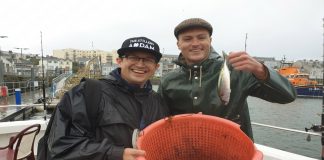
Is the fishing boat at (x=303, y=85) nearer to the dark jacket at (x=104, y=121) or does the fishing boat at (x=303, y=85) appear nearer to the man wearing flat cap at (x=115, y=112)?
the man wearing flat cap at (x=115, y=112)

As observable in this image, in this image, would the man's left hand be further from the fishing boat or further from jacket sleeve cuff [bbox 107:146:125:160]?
the fishing boat

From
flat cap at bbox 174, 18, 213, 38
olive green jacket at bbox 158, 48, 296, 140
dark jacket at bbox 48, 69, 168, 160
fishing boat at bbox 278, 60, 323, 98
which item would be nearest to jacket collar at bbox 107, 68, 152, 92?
dark jacket at bbox 48, 69, 168, 160

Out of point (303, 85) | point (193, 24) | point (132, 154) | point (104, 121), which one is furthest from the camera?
point (303, 85)

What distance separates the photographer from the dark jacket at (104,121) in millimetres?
1944

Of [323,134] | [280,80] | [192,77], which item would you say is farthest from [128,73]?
[323,134]

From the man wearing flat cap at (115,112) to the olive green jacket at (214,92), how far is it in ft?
0.71

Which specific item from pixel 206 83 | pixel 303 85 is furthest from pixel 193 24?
pixel 303 85

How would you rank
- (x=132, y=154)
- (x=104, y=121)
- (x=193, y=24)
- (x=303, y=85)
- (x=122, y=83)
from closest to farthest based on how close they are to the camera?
(x=132, y=154) < (x=104, y=121) < (x=122, y=83) < (x=193, y=24) < (x=303, y=85)

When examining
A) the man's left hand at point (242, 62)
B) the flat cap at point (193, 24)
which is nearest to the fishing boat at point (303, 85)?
the flat cap at point (193, 24)

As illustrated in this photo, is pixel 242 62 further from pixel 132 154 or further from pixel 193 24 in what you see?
pixel 132 154

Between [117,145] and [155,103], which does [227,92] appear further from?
[117,145]

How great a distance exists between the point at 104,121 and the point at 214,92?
980mm

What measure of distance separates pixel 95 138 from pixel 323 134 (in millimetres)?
3430

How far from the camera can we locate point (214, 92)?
8.47 ft
